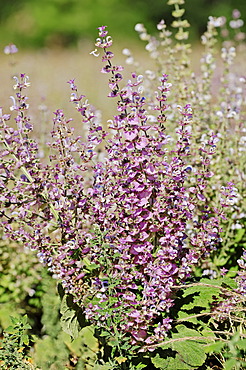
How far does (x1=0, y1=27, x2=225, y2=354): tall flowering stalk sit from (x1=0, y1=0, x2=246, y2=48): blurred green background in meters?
18.6

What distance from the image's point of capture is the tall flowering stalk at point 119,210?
2.08 meters

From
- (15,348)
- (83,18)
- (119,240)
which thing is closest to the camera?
(119,240)

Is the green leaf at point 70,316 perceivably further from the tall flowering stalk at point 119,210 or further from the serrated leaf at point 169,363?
the serrated leaf at point 169,363

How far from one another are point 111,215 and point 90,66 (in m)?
10.7

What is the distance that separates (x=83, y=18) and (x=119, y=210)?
19.8 meters

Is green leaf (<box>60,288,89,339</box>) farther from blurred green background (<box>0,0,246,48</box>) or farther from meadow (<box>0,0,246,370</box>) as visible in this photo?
blurred green background (<box>0,0,246,48</box>)

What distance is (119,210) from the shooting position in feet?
7.09

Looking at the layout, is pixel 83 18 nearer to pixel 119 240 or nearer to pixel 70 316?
pixel 70 316

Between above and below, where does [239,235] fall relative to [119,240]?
below

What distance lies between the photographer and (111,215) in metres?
2.15

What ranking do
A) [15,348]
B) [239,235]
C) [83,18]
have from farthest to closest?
[83,18], [239,235], [15,348]

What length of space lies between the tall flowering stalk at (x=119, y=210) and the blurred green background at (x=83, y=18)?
1863 centimetres

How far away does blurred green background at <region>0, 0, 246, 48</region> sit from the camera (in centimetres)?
2058

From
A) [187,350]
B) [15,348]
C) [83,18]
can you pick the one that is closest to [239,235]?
[187,350]
